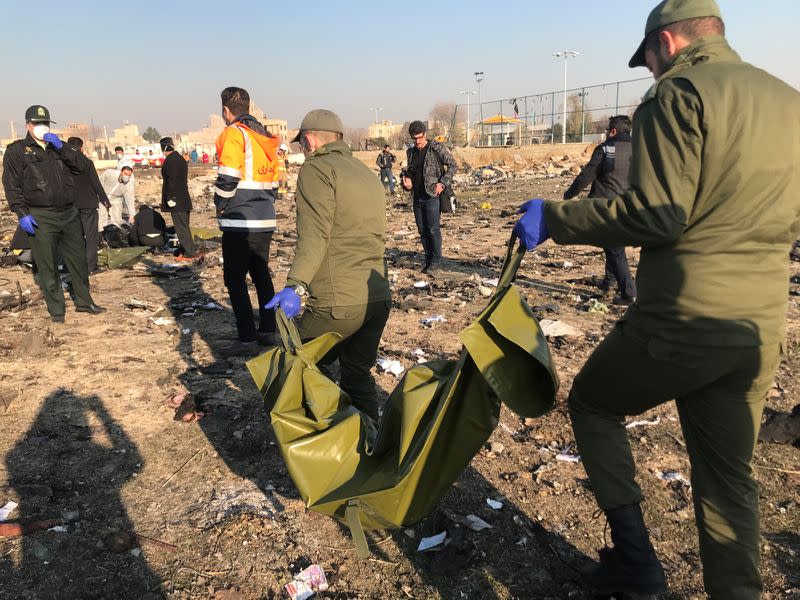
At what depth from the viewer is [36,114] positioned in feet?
19.0

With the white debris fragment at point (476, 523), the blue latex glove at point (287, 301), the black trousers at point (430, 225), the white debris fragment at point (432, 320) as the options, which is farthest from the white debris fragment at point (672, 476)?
the black trousers at point (430, 225)

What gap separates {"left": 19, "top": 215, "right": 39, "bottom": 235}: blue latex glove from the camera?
18.3 ft

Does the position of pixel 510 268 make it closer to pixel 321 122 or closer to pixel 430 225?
pixel 321 122

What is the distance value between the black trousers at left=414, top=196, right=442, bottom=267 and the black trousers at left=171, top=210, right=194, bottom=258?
391cm

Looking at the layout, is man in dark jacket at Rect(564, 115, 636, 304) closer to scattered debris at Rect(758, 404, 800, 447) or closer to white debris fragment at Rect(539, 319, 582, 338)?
white debris fragment at Rect(539, 319, 582, 338)

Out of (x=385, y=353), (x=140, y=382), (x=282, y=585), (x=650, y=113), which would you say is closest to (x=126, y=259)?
(x=140, y=382)

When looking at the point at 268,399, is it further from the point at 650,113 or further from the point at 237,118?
the point at 237,118

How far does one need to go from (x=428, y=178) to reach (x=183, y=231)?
4286 millimetres

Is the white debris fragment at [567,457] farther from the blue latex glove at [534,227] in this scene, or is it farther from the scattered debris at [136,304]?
the scattered debris at [136,304]

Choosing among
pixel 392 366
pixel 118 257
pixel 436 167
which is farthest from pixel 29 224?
pixel 436 167

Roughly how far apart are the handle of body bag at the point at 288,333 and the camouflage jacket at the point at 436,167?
Result: 17.6ft

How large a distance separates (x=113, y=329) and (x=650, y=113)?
562 centimetres

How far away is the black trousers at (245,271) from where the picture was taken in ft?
15.9

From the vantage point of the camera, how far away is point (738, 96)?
64.8 inches
